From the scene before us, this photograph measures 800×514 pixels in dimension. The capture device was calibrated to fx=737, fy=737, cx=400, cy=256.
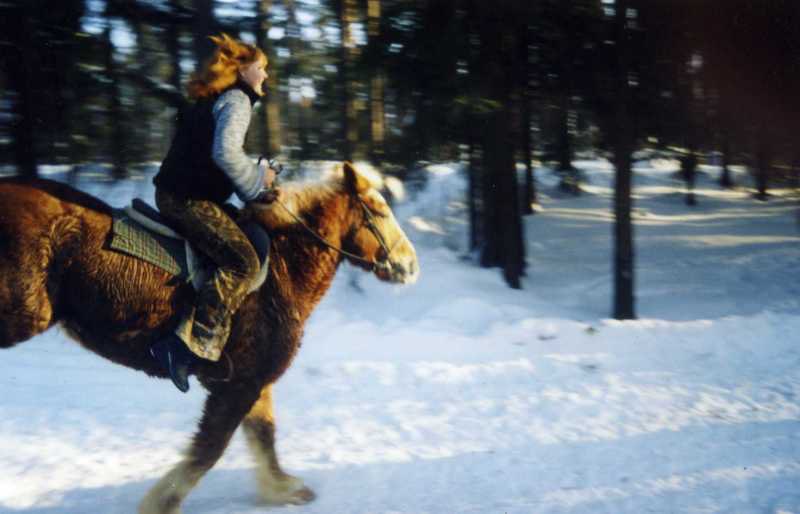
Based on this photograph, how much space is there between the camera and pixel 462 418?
241 inches

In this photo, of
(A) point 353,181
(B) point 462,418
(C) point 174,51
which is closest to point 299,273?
(A) point 353,181

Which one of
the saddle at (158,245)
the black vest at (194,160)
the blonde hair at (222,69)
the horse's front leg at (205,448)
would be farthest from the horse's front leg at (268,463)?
the blonde hair at (222,69)

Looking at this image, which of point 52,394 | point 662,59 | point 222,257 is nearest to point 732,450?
point 222,257

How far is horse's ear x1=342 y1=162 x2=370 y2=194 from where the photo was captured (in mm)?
4656

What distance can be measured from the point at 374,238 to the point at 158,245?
1342mm

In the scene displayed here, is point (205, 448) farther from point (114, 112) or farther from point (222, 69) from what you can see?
point (114, 112)

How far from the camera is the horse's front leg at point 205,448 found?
413 cm

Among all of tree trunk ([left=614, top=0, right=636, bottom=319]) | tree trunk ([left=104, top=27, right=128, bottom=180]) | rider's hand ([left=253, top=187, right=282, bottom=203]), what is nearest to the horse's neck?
rider's hand ([left=253, top=187, right=282, bottom=203])

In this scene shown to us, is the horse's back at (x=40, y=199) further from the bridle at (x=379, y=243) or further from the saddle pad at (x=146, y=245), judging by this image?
the bridle at (x=379, y=243)

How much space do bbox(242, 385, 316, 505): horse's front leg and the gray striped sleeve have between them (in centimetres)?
127

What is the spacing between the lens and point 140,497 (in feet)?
15.2

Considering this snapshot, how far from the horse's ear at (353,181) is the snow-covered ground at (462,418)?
6.32ft

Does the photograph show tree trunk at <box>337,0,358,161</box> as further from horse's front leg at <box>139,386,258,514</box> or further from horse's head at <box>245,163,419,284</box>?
horse's front leg at <box>139,386,258,514</box>

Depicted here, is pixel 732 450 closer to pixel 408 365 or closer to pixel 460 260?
pixel 408 365
